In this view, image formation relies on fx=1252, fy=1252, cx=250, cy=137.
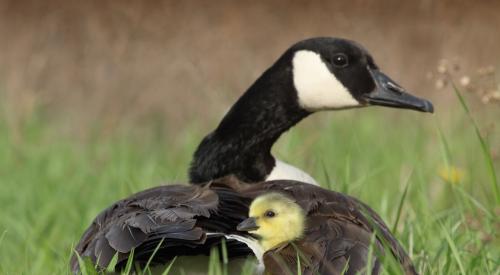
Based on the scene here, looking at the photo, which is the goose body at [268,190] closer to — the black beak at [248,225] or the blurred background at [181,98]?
the black beak at [248,225]

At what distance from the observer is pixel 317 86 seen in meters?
5.07

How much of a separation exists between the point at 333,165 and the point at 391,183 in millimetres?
381

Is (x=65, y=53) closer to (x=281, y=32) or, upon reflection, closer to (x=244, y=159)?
(x=281, y=32)

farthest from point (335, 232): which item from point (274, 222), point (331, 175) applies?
point (331, 175)

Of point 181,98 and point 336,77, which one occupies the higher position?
point 336,77

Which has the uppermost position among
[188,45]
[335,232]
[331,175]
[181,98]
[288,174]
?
[188,45]

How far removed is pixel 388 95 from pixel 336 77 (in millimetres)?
231

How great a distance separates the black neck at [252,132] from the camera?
502 cm

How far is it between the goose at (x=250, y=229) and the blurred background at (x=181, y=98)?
1.06 metres

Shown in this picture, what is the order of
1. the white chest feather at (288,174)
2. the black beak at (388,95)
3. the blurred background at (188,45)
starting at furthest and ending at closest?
the blurred background at (188,45)
the black beak at (388,95)
the white chest feather at (288,174)

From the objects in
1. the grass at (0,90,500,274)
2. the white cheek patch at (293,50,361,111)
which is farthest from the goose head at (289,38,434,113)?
the grass at (0,90,500,274)

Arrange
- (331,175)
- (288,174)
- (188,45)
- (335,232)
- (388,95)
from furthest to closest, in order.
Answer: (188,45) → (331,175) → (388,95) → (288,174) → (335,232)

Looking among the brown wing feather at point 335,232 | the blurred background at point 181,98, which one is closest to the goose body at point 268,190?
the brown wing feather at point 335,232

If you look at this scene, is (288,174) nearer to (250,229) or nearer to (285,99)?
(285,99)
